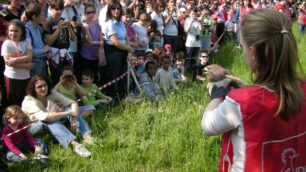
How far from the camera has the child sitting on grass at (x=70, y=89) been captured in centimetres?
561

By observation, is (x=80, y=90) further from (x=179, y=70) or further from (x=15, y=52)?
(x=179, y=70)

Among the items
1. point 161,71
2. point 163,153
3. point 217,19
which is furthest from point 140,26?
point 217,19

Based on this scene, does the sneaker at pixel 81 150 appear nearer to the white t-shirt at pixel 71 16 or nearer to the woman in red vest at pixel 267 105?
the white t-shirt at pixel 71 16

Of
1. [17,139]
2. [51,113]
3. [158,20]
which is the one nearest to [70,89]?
[51,113]

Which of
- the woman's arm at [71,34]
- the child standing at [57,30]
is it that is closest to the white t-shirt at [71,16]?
the woman's arm at [71,34]

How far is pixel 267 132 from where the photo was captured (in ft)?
5.41

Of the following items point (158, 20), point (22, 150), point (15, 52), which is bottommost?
point (22, 150)

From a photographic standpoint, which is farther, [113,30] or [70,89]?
A: [113,30]

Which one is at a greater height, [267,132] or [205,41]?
[267,132]

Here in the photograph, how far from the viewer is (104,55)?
677 centimetres

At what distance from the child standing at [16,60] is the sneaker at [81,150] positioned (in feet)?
3.99

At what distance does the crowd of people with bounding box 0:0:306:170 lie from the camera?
191 inches

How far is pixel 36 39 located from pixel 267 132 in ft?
14.4

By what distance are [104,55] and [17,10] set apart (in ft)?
5.37
